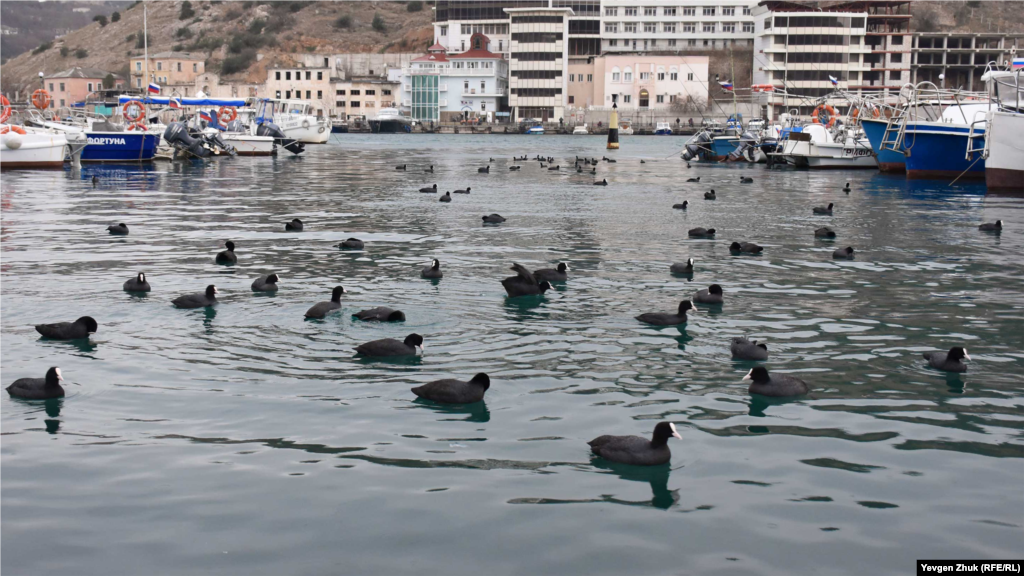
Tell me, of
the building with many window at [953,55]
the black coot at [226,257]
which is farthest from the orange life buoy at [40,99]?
the building with many window at [953,55]

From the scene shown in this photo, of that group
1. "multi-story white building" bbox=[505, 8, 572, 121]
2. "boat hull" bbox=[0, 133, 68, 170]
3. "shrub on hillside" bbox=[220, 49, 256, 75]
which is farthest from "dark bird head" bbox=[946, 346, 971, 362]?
"shrub on hillside" bbox=[220, 49, 256, 75]

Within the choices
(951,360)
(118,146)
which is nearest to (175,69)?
(118,146)

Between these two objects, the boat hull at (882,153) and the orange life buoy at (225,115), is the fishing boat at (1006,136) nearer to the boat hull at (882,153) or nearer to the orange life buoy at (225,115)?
the boat hull at (882,153)

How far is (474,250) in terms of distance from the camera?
2033 cm

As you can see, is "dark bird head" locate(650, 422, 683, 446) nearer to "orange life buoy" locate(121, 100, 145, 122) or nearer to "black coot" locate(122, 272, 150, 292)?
"black coot" locate(122, 272, 150, 292)

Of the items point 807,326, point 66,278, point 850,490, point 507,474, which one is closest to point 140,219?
point 66,278

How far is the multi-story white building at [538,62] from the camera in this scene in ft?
434

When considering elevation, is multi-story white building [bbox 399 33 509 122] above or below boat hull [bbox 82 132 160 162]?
above

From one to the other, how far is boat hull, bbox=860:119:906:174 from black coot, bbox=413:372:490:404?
42258 mm

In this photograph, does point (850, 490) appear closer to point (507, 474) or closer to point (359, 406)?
point (507, 474)

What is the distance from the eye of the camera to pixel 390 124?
139 meters

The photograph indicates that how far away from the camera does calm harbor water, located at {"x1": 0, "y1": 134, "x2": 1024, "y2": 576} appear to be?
688cm

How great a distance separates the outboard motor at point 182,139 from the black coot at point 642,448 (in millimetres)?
49796

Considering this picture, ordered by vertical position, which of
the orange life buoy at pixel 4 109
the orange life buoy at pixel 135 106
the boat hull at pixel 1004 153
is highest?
the orange life buoy at pixel 135 106
